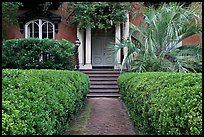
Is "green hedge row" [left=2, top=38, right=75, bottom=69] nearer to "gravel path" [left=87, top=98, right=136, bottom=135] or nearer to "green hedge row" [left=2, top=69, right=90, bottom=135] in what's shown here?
"gravel path" [left=87, top=98, right=136, bottom=135]

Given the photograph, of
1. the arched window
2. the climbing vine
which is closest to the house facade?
the arched window

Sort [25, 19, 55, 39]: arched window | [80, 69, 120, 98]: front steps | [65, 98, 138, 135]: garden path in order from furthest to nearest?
[25, 19, 55, 39]: arched window
[80, 69, 120, 98]: front steps
[65, 98, 138, 135]: garden path

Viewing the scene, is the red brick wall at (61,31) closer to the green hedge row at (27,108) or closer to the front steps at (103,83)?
the front steps at (103,83)

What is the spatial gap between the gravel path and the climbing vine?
5926 millimetres

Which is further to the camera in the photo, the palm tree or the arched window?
the arched window

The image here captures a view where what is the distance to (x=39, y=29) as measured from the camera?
15.9 meters

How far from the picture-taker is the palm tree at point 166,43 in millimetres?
11469

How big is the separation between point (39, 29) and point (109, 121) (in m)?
10.00

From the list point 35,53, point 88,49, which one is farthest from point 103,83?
point 35,53

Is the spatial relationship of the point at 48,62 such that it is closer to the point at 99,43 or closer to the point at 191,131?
the point at 99,43

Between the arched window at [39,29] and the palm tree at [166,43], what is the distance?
5.27 meters

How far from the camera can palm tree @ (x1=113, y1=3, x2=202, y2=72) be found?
37.6 feet

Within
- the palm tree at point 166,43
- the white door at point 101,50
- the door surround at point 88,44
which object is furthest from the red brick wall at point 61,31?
the palm tree at point 166,43

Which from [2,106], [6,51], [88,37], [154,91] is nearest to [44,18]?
[88,37]
